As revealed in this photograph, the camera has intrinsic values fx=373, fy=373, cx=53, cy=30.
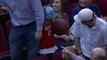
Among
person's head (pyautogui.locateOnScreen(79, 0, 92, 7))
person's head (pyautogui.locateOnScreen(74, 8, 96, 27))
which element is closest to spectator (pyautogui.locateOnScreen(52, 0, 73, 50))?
person's head (pyautogui.locateOnScreen(79, 0, 92, 7))

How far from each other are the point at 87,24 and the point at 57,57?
2.11ft

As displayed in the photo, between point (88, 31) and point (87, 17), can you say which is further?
point (88, 31)

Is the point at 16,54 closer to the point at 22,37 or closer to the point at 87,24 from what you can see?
the point at 22,37

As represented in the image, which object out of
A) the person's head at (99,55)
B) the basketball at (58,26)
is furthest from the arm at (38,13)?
the person's head at (99,55)

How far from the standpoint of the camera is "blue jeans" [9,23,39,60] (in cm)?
447

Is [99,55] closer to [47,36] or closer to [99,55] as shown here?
[99,55]

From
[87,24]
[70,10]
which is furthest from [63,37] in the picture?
[87,24]


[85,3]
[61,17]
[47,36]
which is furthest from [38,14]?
[61,17]

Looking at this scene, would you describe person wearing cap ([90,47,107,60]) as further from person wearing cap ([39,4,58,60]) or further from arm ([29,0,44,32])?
person wearing cap ([39,4,58,60])

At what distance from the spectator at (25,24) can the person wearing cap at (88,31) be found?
0.48 meters

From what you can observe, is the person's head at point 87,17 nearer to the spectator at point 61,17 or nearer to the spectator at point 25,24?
the spectator at point 25,24

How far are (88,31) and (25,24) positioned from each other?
2.47 feet

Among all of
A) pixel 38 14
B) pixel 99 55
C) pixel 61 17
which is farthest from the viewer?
pixel 61 17

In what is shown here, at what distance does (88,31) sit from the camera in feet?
14.4
